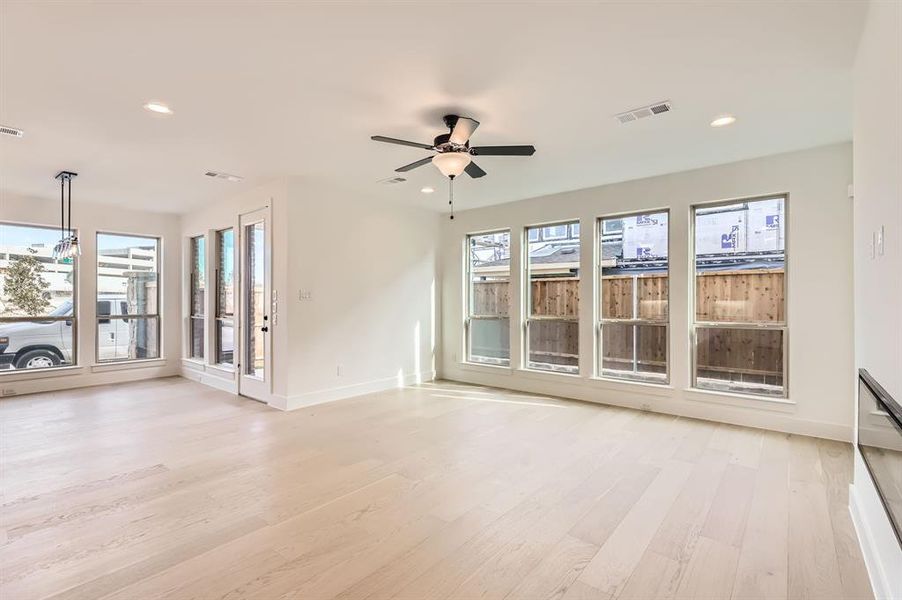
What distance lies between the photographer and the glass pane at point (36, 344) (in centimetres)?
598

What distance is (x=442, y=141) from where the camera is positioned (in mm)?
3373

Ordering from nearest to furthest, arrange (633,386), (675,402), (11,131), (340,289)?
(11,131)
(675,402)
(633,386)
(340,289)

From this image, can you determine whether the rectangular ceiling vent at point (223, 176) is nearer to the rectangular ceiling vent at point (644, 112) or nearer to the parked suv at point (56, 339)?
the parked suv at point (56, 339)

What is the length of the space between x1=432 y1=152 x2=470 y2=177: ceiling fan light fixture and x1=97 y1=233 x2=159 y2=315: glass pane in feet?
20.2

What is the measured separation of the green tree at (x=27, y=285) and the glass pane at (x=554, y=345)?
6933 millimetres

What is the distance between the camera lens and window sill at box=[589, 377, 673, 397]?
506cm

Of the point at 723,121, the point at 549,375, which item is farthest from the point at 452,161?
the point at 549,375

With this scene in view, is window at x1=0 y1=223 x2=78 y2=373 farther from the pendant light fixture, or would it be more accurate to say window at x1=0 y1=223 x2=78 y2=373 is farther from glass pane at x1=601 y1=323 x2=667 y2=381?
glass pane at x1=601 y1=323 x2=667 y2=381

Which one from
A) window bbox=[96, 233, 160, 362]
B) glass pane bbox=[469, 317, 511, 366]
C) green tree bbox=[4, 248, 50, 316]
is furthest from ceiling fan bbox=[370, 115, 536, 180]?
green tree bbox=[4, 248, 50, 316]

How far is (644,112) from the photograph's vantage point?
3.34 metres

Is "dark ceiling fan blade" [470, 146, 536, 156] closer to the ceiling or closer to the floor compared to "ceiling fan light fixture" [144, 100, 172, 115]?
closer to the floor

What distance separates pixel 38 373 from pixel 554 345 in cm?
717

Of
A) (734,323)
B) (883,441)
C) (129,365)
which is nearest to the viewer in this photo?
(883,441)

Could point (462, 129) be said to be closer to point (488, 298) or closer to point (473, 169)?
point (473, 169)
